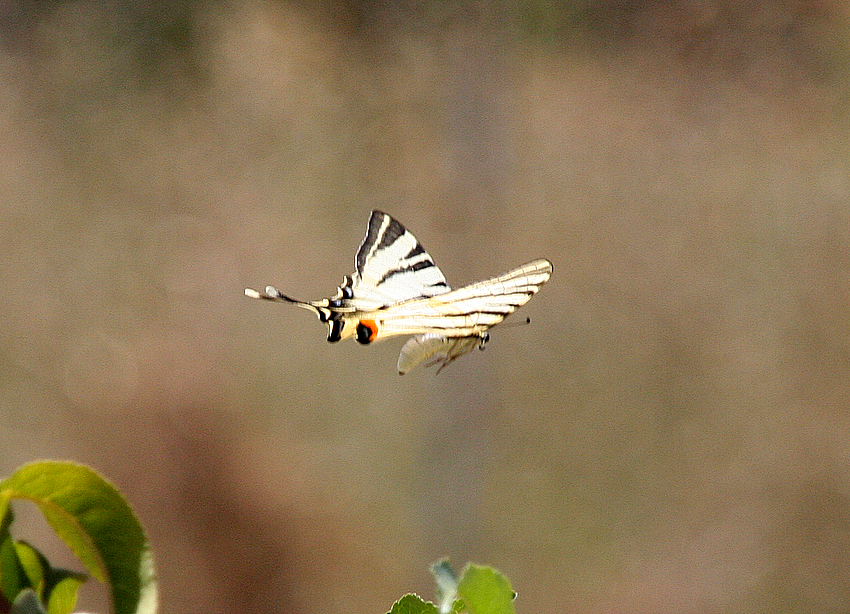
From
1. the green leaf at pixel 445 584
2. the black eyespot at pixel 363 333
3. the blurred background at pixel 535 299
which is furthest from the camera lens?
the blurred background at pixel 535 299

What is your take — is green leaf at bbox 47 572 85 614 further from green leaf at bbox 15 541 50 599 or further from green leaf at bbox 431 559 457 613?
green leaf at bbox 431 559 457 613

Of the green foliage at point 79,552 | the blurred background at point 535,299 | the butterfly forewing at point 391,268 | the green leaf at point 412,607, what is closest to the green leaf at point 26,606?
the green foliage at point 79,552

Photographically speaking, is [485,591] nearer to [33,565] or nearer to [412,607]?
[412,607]

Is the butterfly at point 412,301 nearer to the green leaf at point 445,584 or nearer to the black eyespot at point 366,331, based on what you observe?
the black eyespot at point 366,331

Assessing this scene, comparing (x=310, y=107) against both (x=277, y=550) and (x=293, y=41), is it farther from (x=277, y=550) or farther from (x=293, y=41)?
(x=277, y=550)

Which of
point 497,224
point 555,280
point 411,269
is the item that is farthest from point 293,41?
point 411,269
